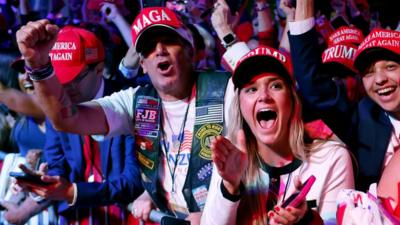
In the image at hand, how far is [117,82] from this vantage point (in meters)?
3.85

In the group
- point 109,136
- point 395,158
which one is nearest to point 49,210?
point 109,136

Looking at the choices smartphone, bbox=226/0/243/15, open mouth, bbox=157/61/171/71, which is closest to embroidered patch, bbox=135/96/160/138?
open mouth, bbox=157/61/171/71

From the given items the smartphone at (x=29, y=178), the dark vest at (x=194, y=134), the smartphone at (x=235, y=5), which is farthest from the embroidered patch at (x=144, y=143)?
the smartphone at (x=235, y=5)

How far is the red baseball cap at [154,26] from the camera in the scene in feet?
9.99

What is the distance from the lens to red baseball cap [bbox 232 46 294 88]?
8.53ft

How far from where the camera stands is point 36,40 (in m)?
2.63

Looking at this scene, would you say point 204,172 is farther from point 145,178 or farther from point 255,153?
point 255,153

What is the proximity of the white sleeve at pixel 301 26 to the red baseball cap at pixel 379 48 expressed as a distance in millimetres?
227

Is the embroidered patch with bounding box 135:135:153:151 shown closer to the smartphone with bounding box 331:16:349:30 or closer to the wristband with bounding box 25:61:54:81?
the wristband with bounding box 25:61:54:81

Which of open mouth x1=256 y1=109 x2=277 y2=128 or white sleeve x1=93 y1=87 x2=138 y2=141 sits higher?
open mouth x1=256 y1=109 x2=277 y2=128

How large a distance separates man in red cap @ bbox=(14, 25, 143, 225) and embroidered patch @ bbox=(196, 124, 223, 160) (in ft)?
1.33

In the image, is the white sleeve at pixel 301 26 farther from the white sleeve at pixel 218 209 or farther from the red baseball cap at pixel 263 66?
the white sleeve at pixel 218 209

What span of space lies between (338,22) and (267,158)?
10.1ft

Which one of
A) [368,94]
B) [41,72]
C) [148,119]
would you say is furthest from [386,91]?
[41,72]
